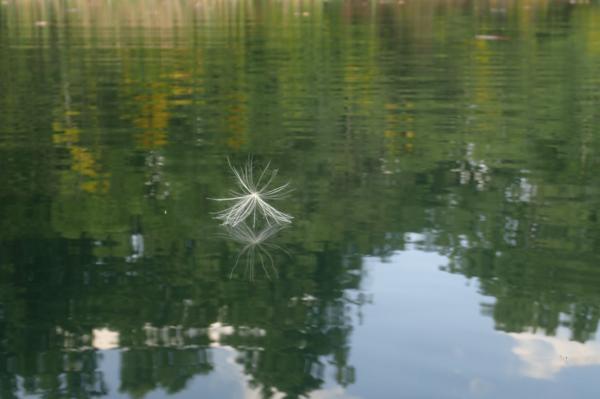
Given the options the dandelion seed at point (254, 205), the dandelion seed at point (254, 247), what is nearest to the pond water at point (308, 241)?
the dandelion seed at point (254, 247)

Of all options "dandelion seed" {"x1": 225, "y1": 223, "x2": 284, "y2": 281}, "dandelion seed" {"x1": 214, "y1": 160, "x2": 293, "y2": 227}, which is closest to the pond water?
"dandelion seed" {"x1": 225, "y1": 223, "x2": 284, "y2": 281}

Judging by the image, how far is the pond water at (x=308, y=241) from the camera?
30.8 ft

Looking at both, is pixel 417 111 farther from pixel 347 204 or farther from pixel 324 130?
pixel 347 204

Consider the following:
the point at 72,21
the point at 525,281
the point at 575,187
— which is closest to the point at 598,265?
the point at 525,281

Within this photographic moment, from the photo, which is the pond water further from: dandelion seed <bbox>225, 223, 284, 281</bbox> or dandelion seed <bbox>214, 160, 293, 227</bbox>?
dandelion seed <bbox>214, 160, 293, 227</bbox>

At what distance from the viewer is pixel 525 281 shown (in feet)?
37.1

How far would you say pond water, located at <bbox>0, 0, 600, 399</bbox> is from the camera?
30.8 feet

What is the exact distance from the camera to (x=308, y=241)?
12.9 metres

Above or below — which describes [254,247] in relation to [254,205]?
below

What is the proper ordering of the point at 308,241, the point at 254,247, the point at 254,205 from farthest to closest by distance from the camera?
the point at 254,205, the point at 308,241, the point at 254,247

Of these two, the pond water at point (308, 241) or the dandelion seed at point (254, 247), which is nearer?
the pond water at point (308, 241)

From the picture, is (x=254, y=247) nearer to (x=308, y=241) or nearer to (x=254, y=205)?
(x=308, y=241)

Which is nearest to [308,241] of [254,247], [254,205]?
[254,247]

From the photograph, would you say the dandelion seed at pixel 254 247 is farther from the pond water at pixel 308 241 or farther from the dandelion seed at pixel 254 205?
the dandelion seed at pixel 254 205
